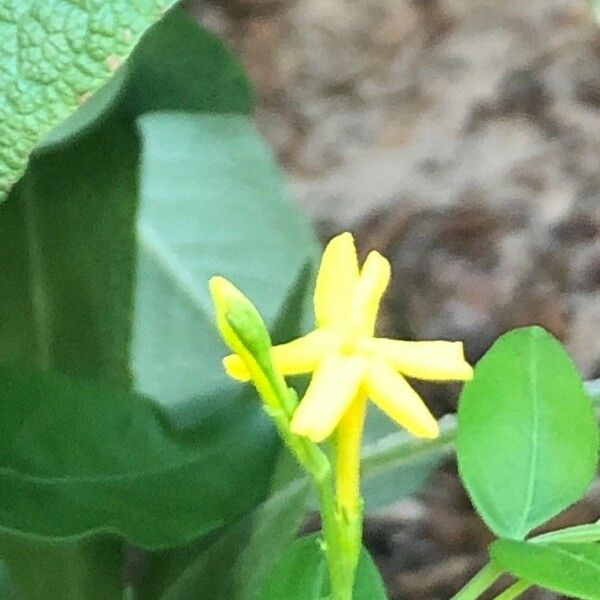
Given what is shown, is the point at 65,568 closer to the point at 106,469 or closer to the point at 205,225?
the point at 106,469

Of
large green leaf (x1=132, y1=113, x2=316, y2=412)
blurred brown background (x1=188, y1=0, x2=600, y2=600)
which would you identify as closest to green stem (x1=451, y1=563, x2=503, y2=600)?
large green leaf (x1=132, y1=113, x2=316, y2=412)

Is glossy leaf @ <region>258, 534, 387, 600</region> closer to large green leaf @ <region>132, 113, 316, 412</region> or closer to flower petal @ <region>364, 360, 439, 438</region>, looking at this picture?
flower petal @ <region>364, 360, 439, 438</region>

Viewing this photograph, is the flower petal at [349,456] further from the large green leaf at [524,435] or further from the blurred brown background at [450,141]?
the blurred brown background at [450,141]

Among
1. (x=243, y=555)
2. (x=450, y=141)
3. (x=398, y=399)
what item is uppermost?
(x=398, y=399)

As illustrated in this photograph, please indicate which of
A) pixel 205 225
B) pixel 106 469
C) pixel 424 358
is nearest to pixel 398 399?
pixel 424 358

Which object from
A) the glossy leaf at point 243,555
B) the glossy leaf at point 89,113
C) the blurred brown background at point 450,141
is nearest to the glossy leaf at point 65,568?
the glossy leaf at point 243,555

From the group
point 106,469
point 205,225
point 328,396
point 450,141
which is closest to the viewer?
point 328,396

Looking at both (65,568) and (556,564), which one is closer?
(556,564)
